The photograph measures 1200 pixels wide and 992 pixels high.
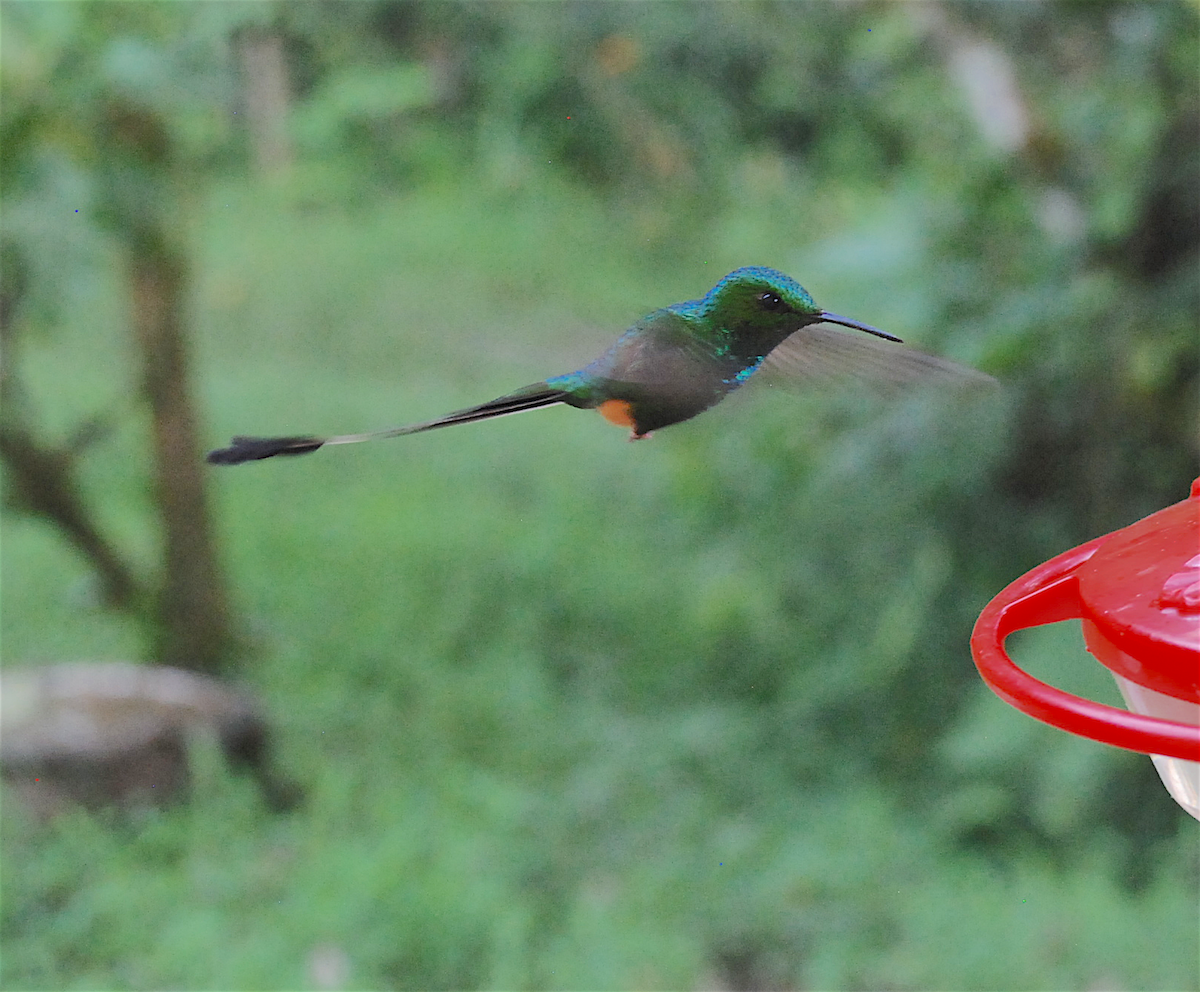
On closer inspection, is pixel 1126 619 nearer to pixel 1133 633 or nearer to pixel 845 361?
pixel 1133 633

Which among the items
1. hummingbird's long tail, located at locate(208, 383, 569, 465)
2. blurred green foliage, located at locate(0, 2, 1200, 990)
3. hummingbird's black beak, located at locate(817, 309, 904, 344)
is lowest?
blurred green foliage, located at locate(0, 2, 1200, 990)

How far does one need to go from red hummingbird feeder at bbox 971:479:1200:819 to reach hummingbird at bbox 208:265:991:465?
0.56ft

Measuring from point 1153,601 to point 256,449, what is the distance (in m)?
0.58

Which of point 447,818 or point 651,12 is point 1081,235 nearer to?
point 651,12

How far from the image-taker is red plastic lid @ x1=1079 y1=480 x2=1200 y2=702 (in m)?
0.79

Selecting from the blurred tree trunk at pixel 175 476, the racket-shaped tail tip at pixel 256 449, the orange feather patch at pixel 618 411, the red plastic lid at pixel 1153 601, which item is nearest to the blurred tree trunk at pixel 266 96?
the blurred tree trunk at pixel 175 476

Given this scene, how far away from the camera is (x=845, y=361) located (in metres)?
1.16

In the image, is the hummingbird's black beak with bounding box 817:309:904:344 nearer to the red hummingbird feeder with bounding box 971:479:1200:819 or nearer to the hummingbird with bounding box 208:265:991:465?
the hummingbird with bounding box 208:265:991:465

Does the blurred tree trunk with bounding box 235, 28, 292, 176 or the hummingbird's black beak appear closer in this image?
the hummingbird's black beak

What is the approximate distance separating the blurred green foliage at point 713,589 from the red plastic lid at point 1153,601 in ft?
3.34

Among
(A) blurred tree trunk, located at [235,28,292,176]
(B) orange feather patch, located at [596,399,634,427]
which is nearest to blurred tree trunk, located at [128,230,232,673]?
(A) blurred tree trunk, located at [235,28,292,176]

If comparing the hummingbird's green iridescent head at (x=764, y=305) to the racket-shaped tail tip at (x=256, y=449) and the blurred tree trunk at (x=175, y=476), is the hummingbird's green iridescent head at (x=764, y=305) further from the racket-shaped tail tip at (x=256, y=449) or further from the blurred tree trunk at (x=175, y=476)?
the blurred tree trunk at (x=175, y=476)

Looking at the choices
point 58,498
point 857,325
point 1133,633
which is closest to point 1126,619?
point 1133,633

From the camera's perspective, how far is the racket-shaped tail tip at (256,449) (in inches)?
31.3
